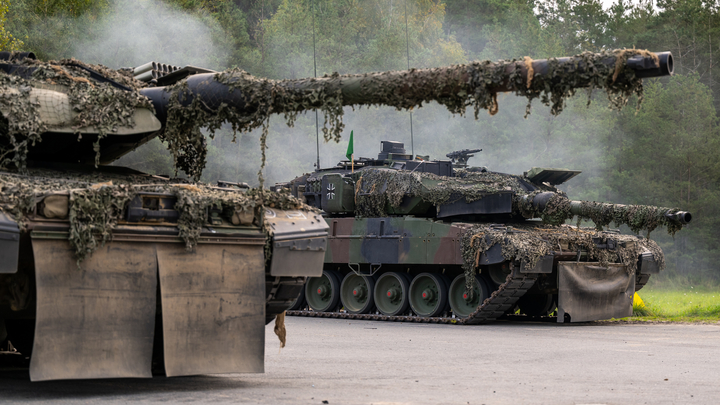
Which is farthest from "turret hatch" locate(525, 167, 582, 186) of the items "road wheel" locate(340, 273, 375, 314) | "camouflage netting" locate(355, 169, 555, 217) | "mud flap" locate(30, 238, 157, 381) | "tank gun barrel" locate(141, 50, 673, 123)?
"mud flap" locate(30, 238, 157, 381)

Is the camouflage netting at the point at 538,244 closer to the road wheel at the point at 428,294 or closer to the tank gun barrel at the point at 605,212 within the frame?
the tank gun barrel at the point at 605,212

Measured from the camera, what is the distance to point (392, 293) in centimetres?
1692

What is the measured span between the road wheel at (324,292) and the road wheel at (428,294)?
1.84 m

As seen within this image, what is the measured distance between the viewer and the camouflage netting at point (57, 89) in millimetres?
7168

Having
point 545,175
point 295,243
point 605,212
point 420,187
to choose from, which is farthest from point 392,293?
point 295,243

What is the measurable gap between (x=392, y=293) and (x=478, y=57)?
27.4m

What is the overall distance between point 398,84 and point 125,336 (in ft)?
8.69

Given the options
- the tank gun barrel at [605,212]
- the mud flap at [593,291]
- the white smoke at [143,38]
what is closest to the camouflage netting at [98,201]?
the tank gun barrel at [605,212]

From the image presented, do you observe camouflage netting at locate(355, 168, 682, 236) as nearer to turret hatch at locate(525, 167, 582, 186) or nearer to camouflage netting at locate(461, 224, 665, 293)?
turret hatch at locate(525, 167, 582, 186)

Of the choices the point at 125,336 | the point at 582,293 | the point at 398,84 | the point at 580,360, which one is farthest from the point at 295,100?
the point at 582,293

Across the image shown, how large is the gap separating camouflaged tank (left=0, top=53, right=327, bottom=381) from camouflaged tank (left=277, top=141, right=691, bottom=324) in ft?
24.7

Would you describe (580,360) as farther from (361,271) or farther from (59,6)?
(59,6)

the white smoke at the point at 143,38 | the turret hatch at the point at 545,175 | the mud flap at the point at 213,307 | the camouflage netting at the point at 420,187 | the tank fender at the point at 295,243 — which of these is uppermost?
the white smoke at the point at 143,38

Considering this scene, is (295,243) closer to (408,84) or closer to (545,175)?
(408,84)
